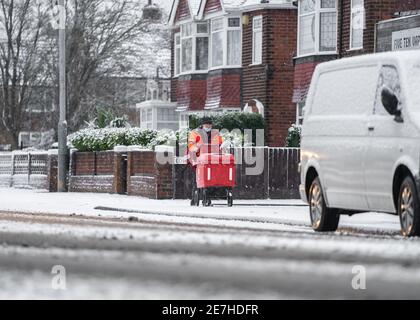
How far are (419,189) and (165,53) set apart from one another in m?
64.8

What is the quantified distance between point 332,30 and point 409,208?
2686 cm

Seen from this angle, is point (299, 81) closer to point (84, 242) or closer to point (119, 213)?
point (119, 213)

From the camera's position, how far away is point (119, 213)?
23.5 meters

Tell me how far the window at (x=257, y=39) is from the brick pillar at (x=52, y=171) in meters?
8.20

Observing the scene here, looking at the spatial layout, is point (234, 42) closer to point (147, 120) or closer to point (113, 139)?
point (113, 139)

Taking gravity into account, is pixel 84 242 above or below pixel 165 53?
below

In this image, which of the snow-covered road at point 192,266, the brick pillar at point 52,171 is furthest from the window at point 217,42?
the snow-covered road at point 192,266

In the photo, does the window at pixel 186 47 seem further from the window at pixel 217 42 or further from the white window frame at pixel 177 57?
the window at pixel 217 42

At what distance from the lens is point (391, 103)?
14180mm

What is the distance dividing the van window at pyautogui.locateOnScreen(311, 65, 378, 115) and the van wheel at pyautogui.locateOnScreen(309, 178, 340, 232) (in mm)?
919

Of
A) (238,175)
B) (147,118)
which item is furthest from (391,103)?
(147,118)

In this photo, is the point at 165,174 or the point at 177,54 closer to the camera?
the point at 165,174

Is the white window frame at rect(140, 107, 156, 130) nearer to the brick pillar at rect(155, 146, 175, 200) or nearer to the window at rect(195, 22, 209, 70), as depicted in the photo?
the window at rect(195, 22, 209, 70)
